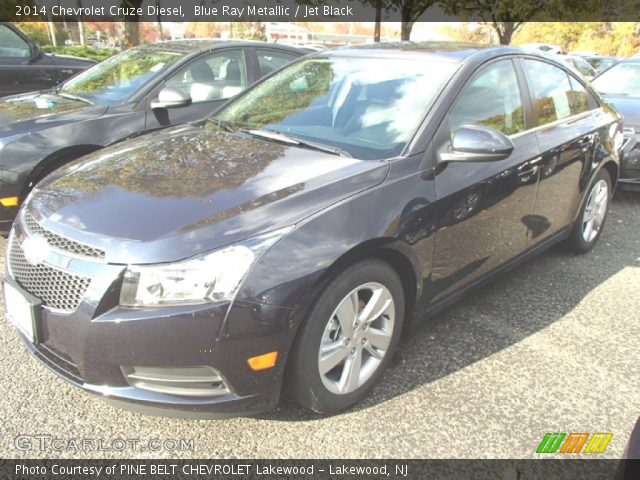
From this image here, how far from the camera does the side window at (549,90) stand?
3.56 m

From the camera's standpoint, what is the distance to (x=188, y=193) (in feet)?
7.71

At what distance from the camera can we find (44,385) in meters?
2.64

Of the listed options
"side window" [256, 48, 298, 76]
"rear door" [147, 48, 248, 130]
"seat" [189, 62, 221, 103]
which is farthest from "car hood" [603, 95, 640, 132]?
"seat" [189, 62, 221, 103]

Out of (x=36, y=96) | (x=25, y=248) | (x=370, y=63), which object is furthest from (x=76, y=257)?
(x=36, y=96)

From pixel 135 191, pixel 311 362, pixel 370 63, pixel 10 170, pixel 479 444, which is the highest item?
pixel 370 63

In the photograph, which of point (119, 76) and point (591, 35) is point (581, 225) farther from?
point (591, 35)

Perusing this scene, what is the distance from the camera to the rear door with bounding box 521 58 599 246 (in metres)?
3.53

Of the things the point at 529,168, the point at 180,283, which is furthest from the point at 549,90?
the point at 180,283

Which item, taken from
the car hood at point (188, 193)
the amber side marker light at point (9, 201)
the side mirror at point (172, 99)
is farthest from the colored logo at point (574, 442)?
the amber side marker light at point (9, 201)

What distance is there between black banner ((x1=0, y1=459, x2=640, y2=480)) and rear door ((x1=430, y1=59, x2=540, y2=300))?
0.90 metres

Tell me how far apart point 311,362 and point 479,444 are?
84 cm

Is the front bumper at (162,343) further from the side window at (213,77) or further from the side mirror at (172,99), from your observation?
the side window at (213,77)

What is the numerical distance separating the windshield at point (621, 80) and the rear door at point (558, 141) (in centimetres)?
361

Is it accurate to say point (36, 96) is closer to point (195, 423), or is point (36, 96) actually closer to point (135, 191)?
point (135, 191)
